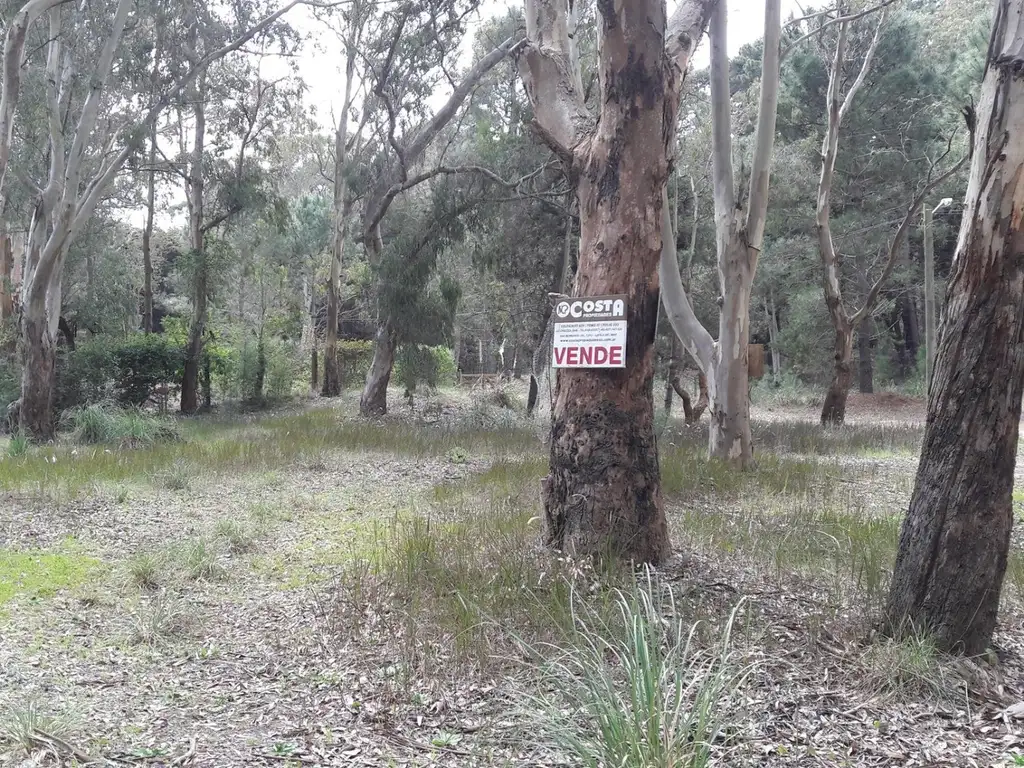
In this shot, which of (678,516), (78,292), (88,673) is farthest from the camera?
(78,292)

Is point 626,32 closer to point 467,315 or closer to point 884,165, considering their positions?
point 884,165

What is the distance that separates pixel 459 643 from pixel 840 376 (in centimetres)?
1328

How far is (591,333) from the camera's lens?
4.32 meters

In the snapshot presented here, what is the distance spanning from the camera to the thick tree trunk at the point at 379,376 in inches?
591

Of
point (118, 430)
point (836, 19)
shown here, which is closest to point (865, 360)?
point (836, 19)

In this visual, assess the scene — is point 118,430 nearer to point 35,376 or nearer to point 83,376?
point 35,376

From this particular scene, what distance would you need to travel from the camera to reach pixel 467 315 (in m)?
27.2

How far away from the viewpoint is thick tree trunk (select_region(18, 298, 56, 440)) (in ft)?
36.2

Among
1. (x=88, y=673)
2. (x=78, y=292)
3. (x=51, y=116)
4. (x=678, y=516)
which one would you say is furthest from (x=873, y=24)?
(x=78, y=292)

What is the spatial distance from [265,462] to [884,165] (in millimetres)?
19309

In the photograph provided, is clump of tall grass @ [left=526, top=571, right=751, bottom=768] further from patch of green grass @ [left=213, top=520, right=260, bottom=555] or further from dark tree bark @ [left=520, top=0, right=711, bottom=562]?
patch of green grass @ [left=213, top=520, right=260, bottom=555]

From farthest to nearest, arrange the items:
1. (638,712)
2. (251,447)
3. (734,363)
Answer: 1. (251,447)
2. (734,363)
3. (638,712)

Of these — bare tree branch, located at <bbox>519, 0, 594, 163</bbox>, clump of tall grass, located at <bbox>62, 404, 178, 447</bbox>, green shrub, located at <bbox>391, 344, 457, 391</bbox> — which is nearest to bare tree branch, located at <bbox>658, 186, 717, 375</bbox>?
bare tree branch, located at <bbox>519, 0, 594, 163</bbox>

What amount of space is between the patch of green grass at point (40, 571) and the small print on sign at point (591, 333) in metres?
3.33
